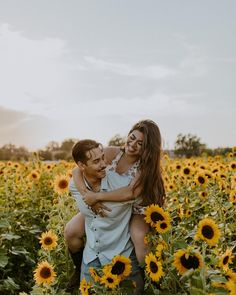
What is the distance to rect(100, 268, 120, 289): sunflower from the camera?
3.14m

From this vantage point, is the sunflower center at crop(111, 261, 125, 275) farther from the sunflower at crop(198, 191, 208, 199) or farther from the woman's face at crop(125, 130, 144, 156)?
the sunflower at crop(198, 191, 208, 199)

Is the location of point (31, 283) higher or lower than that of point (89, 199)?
lower

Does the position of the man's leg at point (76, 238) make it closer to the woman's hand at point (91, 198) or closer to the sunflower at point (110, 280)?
the woman's hand at point (91, 198)

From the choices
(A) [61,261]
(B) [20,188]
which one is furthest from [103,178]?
(B) [20,188]

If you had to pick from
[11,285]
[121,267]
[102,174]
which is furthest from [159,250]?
[11,285]

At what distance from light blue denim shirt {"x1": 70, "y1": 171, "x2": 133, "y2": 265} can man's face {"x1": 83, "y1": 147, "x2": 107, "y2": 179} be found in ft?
0.37

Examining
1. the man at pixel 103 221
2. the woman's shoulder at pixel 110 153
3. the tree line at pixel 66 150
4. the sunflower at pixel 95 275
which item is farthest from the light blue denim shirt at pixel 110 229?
the tree line at pixel 66 150

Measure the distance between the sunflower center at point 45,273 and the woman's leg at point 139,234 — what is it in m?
0.58

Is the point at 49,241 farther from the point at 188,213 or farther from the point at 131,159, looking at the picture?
the point at 188,213

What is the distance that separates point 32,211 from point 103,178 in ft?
9.16

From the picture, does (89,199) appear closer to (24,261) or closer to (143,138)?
(143,138)

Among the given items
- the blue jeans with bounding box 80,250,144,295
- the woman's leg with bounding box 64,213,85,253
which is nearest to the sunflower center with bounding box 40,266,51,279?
the blue jeans with bounding box 80,250,144,295

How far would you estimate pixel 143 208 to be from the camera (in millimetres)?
3832

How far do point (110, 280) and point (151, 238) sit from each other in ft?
1.56
